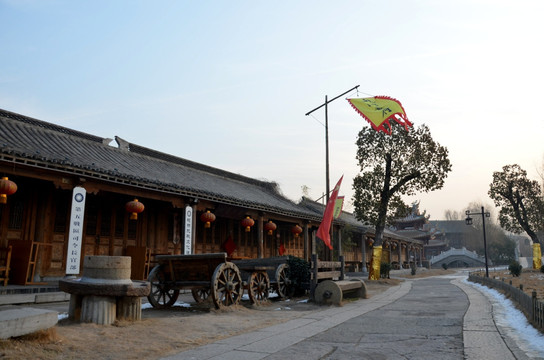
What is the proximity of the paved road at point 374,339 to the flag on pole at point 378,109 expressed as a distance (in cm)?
923

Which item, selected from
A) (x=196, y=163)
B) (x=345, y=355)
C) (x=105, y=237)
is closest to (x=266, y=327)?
(x=345, y=355)

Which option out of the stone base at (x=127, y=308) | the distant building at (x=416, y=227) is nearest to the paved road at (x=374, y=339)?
the stone base at (x=127, y=308)

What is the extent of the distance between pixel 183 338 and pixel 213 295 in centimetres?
237

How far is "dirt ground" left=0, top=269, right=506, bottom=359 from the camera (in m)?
4.39

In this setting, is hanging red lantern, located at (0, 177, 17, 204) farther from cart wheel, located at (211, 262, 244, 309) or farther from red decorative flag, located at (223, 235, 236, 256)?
red decorative flag, located at (223, 235, 236, 256)

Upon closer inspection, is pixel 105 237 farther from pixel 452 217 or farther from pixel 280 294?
pixel 452 217

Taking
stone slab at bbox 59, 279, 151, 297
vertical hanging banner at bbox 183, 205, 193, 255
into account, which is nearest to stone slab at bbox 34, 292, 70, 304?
stone slab at bbox 59, 279, 151, 297

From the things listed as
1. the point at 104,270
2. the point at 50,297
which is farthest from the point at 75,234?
the point at 104,270

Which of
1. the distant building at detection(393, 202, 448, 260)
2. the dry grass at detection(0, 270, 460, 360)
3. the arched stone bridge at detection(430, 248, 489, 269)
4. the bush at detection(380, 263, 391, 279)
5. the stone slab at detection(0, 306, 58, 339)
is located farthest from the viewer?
the arched stone bridge at detection(430, 248, 489, 269)

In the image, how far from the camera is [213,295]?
8.02 m

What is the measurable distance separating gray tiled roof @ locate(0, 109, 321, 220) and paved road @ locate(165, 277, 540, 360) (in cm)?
623

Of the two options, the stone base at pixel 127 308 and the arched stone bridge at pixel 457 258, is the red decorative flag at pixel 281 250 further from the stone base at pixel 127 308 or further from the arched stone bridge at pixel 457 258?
the arched stone bridge at pixel 457 258

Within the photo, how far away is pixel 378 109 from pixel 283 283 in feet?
28.6

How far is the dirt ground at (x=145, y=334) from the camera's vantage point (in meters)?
4.39
